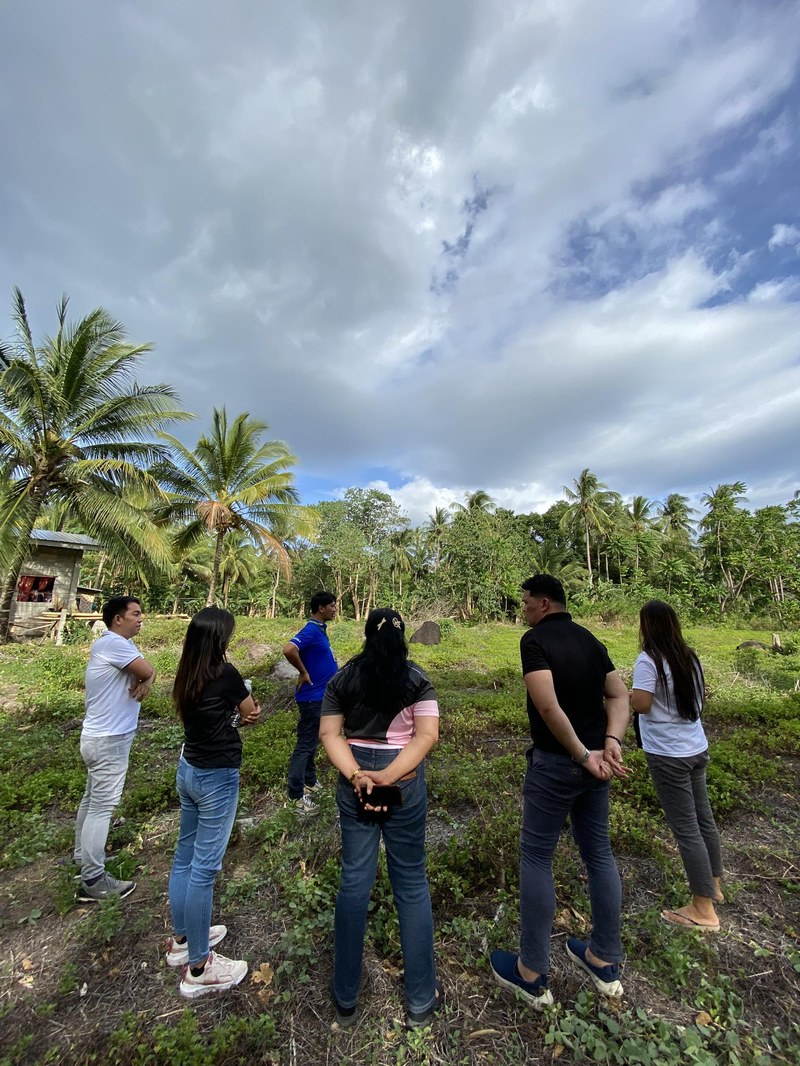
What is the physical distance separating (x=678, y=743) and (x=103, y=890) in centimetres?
345

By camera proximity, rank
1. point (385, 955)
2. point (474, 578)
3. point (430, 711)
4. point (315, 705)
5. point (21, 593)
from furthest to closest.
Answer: point (474, 578) → point (21, 593) → point (315, 705) → point (385, 955) → point (430, 711)

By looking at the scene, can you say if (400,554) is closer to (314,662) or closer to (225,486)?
(225,486)

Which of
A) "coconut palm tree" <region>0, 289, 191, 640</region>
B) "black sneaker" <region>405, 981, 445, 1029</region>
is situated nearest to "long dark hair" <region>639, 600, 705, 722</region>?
"black sneaker" <region>405, 981, 445, 1029</region>

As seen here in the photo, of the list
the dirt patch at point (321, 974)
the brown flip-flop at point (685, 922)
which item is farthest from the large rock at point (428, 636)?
the brown flip-flop at point (685, 922)

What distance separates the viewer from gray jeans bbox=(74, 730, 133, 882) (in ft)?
9.11

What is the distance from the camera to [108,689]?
2.88m

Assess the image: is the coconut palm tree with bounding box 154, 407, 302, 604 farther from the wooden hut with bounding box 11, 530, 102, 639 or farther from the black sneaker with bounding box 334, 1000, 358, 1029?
the black sneaker with bounding box 334, 1000, 358, 1029

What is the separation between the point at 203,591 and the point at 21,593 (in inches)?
481

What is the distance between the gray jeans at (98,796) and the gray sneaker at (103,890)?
0.05 m

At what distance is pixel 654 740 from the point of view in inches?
99.9

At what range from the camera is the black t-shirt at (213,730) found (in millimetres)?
2223

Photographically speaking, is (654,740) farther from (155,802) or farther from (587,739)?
(155,802)

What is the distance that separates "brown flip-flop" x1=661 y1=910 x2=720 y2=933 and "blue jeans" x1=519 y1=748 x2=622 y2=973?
64 centimetres

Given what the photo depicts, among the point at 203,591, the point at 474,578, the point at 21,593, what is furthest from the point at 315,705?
the point at 203,591
